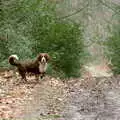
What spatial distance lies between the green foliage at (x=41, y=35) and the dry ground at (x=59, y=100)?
3.90 meters

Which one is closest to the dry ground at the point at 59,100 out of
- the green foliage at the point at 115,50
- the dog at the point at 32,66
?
the dog at the point at 32,66

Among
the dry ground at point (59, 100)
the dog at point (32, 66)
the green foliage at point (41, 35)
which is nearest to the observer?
the dry ground at point (59, 100)

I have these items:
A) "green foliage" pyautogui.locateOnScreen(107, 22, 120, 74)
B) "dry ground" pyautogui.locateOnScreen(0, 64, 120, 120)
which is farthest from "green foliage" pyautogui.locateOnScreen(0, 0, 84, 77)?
"dry ground" pyautogui.locateOnScreen(0, 64, 120, 120)

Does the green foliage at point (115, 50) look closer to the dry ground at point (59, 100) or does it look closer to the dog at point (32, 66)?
the dry ground at point (59, 100)

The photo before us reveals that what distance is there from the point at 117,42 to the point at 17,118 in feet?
49.8

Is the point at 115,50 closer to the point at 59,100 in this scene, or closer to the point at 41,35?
the point at 41,35

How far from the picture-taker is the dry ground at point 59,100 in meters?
9.75

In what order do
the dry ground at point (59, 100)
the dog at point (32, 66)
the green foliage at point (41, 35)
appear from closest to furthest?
the dry ground at point (59, 100), the dog at point (32, 66), the green foliage at point (41, 35)

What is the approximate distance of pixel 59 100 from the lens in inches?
461

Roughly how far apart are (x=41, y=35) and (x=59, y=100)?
1038cm

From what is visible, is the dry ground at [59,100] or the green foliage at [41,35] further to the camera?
the green foliage at [41,35]

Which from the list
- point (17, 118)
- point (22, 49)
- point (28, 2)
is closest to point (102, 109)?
point (17, 118)

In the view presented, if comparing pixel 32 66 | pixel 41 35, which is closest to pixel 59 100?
pixel 32 66

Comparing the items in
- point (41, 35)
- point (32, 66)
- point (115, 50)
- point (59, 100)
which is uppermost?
point (41, 35)
